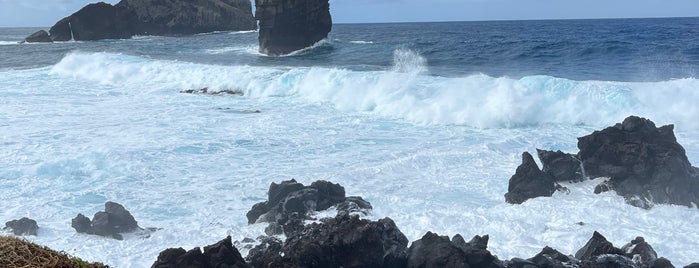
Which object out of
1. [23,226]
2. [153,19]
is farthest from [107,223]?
[153,19]

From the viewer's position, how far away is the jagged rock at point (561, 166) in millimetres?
13641

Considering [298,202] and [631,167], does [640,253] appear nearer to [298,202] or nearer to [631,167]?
[631,167]

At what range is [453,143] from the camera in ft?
58.4

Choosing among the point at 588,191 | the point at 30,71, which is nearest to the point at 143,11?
the point at 30,71

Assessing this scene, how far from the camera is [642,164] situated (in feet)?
41.9

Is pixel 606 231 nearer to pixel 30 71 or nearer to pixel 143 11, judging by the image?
pixel 30 71

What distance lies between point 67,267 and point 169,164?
10022 mm

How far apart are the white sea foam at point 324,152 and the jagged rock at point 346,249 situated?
80.9 inches

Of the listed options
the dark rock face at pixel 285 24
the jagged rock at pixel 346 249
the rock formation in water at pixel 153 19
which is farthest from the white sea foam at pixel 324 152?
the rock formation in water at pixel 153 19

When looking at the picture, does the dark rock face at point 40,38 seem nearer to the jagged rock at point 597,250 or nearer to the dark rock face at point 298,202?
the dark rock face at point 298,202

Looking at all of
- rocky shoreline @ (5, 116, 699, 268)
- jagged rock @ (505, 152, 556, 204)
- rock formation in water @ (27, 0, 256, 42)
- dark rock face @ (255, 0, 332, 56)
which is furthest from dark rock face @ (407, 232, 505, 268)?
rock formation in water @ (27, 0, 256, 42)

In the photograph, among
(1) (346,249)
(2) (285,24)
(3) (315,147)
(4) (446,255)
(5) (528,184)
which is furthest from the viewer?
(2) (285,24)

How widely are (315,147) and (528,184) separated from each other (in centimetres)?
608

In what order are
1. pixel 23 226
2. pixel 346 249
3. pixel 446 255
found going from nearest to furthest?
pixel 446 255 < pixel 346 249 < pixel 23 226
